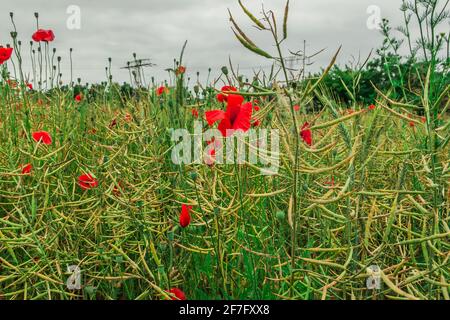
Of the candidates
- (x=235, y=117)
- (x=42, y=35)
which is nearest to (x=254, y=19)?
(x=235, y=117)

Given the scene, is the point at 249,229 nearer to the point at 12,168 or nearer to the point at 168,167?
the point at 168,167

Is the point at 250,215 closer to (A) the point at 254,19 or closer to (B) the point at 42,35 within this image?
(A) the point at 254,19

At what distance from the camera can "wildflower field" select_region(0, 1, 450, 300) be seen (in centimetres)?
82

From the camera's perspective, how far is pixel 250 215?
1393 mm

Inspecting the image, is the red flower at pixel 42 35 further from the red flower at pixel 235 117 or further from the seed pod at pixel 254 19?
the seed pod at pixel 254 19

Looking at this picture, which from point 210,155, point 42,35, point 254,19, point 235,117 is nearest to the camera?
point 254,19

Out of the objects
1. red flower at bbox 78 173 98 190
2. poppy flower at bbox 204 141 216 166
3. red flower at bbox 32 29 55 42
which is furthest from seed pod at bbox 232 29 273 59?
red flower at bbox 32 29 55 42

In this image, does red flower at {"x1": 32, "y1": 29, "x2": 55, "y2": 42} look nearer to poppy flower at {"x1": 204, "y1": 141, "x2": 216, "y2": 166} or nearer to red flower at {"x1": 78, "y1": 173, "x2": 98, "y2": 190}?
red flower at {"x1": 78, "y1": 173, "x2": 98, "y2": 190}

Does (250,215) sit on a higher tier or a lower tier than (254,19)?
lower
